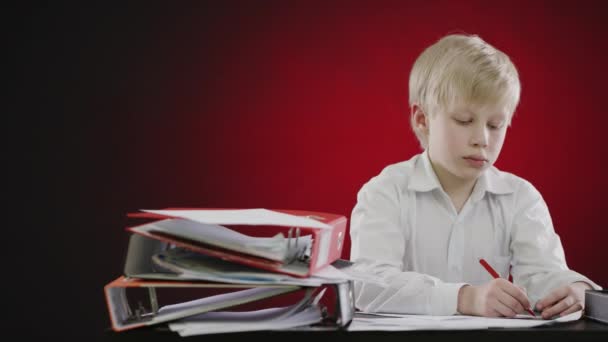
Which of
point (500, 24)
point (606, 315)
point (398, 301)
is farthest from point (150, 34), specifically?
point (606, 315)

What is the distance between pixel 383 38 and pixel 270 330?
1.92 meters

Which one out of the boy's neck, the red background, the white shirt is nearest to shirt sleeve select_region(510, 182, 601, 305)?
the white shirt

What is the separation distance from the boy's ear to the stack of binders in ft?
2.54

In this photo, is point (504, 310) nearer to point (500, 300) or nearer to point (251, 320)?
point (500, 300)

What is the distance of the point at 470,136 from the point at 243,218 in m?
0.67

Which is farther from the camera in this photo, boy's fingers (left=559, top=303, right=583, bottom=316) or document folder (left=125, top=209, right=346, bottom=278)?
boy's fingers (left=559, top=303, right=583, bottom=316)

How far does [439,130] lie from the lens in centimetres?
140

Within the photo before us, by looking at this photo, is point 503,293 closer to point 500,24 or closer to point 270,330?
point 270,330

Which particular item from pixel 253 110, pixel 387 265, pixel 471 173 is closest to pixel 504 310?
pixel 387 265

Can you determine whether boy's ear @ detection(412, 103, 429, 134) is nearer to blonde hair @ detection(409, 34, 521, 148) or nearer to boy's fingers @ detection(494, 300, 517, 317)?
blonde hair @ detection(409, 34, 521, 148)

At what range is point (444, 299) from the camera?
1.04 metres

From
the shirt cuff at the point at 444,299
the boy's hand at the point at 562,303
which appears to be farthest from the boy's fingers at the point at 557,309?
the shirt cuff at the point at 444,299

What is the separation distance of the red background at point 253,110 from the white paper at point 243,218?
169 centimetres

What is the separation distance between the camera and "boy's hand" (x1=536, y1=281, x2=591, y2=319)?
0.96 m
